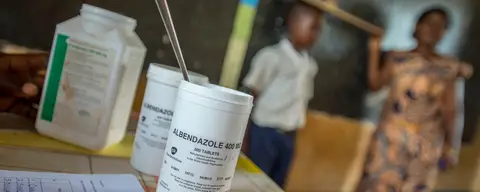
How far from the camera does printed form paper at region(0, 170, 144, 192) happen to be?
20.3 inches

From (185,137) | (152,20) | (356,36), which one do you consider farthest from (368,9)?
(185,137)

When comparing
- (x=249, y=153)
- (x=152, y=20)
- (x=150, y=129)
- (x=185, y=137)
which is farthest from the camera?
(x=249, y=153)

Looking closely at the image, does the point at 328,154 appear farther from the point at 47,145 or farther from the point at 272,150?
the point at 47,145

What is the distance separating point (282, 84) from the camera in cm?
113

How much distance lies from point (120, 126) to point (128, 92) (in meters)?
0.05

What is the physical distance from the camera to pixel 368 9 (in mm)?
1184

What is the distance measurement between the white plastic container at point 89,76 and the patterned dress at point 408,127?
68 cm

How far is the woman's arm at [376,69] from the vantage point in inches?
47.5

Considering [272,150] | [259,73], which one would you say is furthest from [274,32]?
Answer: [272,150]

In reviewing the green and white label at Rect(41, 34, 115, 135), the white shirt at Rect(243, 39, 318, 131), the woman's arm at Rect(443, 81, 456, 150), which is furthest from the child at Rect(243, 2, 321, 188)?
the green and white label at Rect(41, 34, 115, 135)

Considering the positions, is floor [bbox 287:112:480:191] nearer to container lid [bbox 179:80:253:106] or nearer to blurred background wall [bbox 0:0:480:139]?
blurred background wall [bbox 0:0:480:139]

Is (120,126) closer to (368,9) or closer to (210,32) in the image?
(210,32)

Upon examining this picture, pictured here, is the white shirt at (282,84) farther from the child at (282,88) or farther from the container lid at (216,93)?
the container lid at (216,93)

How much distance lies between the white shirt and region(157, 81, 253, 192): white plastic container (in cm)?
54
